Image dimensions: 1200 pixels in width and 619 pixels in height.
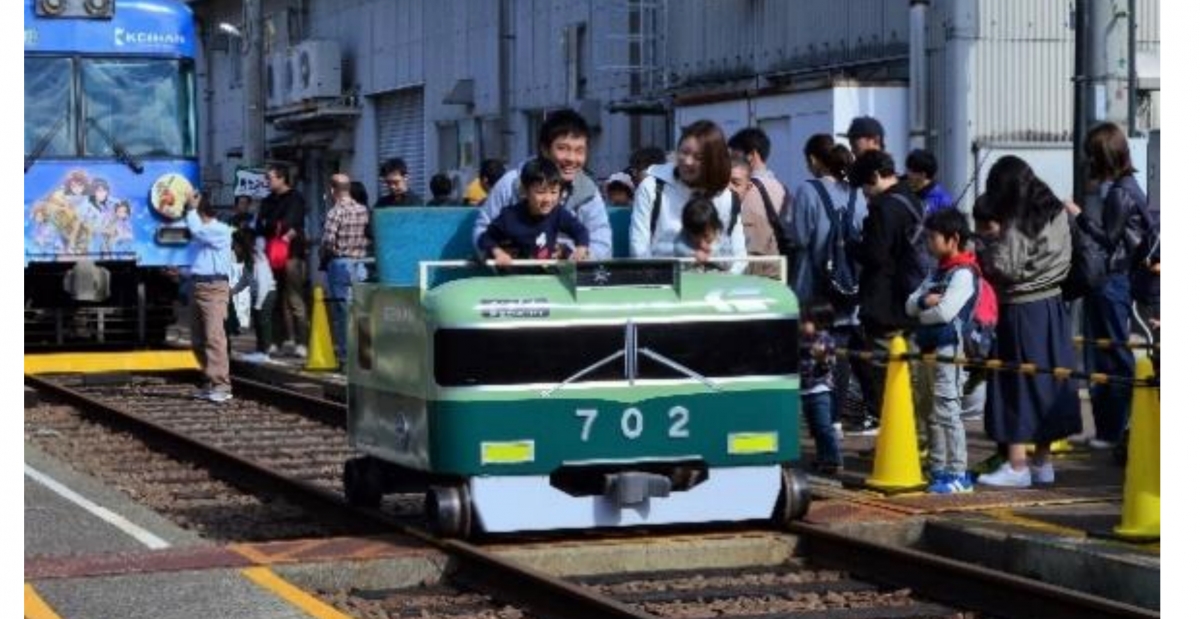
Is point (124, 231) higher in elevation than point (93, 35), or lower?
lower

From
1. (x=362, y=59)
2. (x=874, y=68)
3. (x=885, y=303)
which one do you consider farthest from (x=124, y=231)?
(x=362, y=59)

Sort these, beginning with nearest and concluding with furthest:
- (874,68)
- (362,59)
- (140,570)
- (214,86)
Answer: (140,570)
(874,68)
(362,59)
(214,86)

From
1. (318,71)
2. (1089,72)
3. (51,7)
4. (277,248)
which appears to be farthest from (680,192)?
(318,71)

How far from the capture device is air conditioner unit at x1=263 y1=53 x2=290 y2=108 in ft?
155

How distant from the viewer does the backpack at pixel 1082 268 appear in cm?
1264

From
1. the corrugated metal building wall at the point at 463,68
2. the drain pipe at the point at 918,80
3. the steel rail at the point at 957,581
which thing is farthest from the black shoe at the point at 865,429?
the corrugated metal building wall at the point at 463,68

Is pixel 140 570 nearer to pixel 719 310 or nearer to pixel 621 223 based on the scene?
pixel 719 310

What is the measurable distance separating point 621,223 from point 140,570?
3430 mm

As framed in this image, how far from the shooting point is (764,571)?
1027cm

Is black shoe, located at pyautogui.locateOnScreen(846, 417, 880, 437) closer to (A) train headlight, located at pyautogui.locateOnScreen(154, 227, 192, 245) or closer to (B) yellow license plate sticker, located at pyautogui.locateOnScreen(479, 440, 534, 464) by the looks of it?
(B) yellow license plate sticker, located at pyautogui.locateOnScreen(479, 440, 534, 464)

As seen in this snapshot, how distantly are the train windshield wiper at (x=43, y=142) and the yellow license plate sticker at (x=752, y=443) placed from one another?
1285 centimetres

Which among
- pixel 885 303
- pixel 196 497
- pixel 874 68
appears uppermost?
pixel 874 68

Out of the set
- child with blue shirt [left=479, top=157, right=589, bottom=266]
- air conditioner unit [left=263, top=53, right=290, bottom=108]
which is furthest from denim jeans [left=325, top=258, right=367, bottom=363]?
air conditioner unit [left=263, top=53, right=290, bottom=108]

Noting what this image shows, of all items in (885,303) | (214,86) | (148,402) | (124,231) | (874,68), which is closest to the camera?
(885,303)
